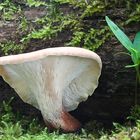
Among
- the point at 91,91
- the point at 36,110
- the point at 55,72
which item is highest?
the point at 55,72

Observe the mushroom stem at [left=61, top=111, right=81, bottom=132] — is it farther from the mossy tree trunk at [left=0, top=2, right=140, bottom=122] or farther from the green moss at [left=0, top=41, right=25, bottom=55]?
the green moss at [left=0, top=41, right=25, bottom=55]

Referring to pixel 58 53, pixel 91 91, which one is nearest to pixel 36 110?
pixel 91 91

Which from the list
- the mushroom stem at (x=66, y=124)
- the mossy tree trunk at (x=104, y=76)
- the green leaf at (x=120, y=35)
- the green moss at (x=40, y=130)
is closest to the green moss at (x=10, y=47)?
the mossy tree trunk at (x=104, y=76)

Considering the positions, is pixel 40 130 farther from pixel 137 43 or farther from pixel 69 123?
pixel 137 43

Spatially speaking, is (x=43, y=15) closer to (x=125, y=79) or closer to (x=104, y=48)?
(x=104, y=48)

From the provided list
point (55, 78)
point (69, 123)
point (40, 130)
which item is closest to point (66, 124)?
point (69, 123)

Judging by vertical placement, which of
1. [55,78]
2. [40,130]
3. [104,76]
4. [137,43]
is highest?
[137,43]

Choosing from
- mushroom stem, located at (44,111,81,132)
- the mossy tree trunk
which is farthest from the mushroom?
the mossy tree trunk
